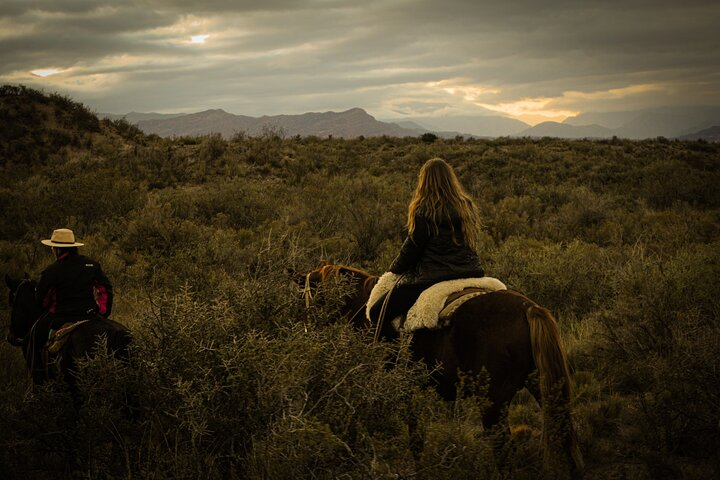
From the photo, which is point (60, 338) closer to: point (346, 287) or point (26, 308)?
point (26, 308)

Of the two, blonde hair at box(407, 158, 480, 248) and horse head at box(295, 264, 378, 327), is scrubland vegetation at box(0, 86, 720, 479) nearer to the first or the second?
horse head at box(295, 264, 378, 327)

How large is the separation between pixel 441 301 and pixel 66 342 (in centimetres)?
338

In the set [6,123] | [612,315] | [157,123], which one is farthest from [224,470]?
[157,123]

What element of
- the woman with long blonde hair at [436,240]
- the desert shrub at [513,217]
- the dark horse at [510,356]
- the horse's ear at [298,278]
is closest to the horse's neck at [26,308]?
the horse's ear at [298,278]

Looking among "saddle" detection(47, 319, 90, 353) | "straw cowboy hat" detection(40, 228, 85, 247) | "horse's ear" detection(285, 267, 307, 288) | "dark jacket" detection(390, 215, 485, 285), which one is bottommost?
"saddle" detection(47, 319, 90, 353)

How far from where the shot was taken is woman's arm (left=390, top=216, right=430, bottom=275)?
14.1ft

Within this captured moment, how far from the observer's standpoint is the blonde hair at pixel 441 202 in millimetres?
4277

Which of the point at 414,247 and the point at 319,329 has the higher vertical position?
the point at 414,247

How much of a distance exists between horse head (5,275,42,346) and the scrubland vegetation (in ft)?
1.74

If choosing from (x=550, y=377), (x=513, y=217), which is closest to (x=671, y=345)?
(x=550, y=377)

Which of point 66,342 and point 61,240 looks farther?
point 61,240

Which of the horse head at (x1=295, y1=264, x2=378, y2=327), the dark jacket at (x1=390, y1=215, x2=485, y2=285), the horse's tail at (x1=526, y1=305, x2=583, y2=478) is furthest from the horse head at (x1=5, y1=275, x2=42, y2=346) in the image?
the horse's tail at (x1=526, y1=305, x2=583, y2=478)

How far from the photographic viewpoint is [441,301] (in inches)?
159

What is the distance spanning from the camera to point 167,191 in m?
15.6
